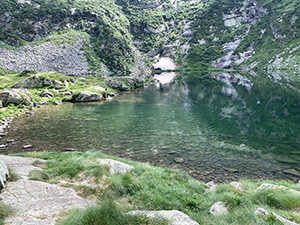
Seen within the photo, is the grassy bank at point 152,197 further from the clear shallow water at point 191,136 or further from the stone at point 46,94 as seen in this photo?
the stone at point 46,94

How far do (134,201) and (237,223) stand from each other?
5628 millimetres

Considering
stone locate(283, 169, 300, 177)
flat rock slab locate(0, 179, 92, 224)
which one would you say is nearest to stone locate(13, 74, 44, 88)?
flat rock slab locate(0, 179, 92, 224)

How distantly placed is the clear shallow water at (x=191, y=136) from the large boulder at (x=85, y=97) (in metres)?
13.8

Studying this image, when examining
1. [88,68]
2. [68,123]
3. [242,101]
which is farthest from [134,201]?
[88,68]

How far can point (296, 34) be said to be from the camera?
15925 cm

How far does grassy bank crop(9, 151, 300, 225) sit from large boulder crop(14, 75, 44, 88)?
63575 mm

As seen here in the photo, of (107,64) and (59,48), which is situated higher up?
Answer: (59,48)

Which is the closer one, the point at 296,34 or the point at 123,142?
the point at 123,142

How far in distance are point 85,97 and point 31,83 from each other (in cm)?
2303

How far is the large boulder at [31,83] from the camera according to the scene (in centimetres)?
6654

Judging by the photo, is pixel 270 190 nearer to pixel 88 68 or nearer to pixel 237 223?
pixel 237 223

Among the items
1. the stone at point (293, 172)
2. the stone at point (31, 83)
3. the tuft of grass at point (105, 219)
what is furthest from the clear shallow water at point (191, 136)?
the stone at point (31, 83)

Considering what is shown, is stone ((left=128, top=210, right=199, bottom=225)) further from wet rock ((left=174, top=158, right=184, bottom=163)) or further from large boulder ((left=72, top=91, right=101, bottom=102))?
large boulder ((left=72, top=91, right=101, bottom=102))

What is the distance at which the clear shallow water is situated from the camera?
20828 millimetres
